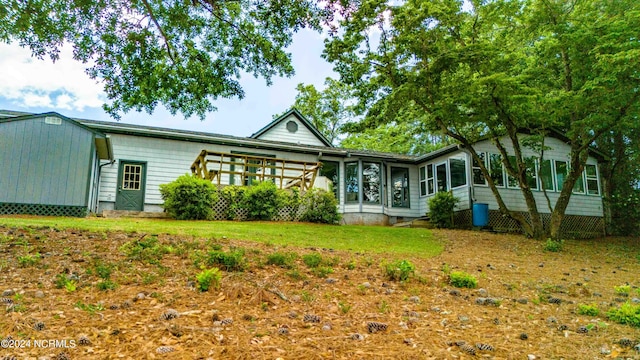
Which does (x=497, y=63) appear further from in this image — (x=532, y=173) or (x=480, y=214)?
(x=532, y=173)

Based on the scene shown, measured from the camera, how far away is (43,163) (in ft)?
32.6

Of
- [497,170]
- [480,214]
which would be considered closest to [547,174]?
[497,170]

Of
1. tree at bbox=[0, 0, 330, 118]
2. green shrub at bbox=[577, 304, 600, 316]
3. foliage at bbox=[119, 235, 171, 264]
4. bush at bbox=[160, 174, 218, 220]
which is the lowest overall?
green shrub at bbox=[577, 304, 600, 316]

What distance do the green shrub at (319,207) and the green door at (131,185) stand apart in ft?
18.4

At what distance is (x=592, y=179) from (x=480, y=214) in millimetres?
6618

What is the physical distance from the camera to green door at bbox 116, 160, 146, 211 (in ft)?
43.2

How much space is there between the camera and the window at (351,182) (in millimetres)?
16141

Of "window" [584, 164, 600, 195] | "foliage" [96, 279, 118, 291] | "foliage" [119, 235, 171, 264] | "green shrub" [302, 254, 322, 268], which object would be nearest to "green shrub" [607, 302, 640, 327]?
"green shrub" [302, 254, 322, 268]

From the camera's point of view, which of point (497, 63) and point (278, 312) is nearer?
point (278, 312)

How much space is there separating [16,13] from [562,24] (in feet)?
38.3

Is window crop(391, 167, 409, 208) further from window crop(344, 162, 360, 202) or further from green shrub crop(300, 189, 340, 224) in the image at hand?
green shrub crop(300, 189, 340, 224)

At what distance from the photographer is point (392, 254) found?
6.56 metres

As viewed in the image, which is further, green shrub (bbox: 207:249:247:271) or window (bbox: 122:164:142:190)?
window (bbox: 122:164:142:190)

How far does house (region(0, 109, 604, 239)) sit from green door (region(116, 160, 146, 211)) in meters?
0.03
